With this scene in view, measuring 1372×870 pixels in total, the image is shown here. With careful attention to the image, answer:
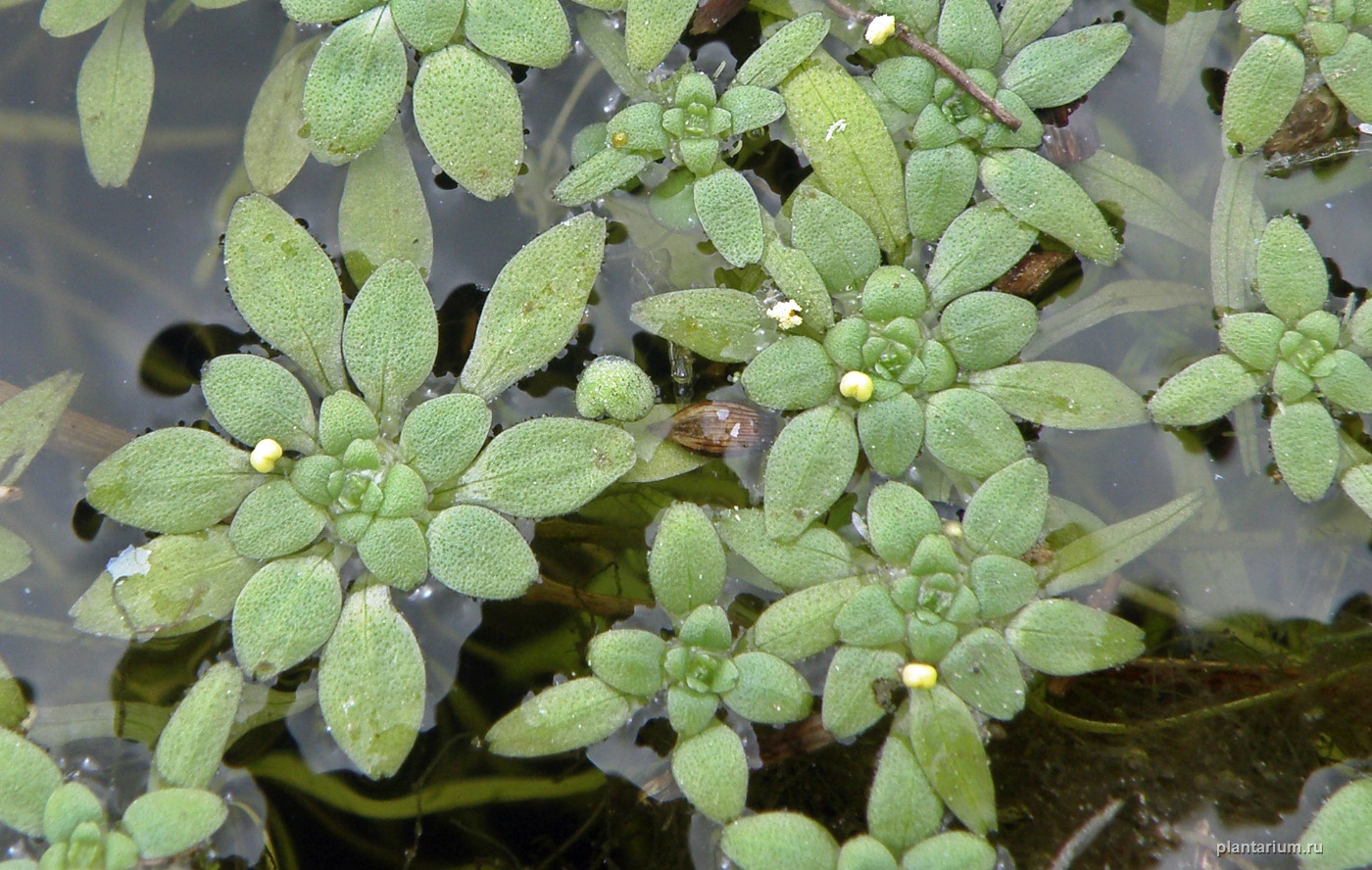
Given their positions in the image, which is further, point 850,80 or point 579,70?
point 579,70

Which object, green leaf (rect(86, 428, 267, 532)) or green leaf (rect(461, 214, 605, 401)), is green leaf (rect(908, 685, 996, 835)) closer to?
green leaf (rect(461, 214, 605, 401))

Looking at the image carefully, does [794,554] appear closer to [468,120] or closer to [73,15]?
[468,120]

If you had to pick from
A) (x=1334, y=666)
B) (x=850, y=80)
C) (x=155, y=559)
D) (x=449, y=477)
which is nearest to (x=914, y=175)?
(x=850, y=80)

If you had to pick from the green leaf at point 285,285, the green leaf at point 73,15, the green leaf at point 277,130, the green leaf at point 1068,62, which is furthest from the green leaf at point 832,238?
the green leaf at point 73,15

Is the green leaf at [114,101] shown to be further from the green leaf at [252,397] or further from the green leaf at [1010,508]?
the green leaf at [1010,508]

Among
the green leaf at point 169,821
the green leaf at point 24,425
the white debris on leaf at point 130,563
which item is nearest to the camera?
the green leaf at point 169,821

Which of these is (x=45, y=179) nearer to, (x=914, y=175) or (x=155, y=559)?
(x=155, y=559)
